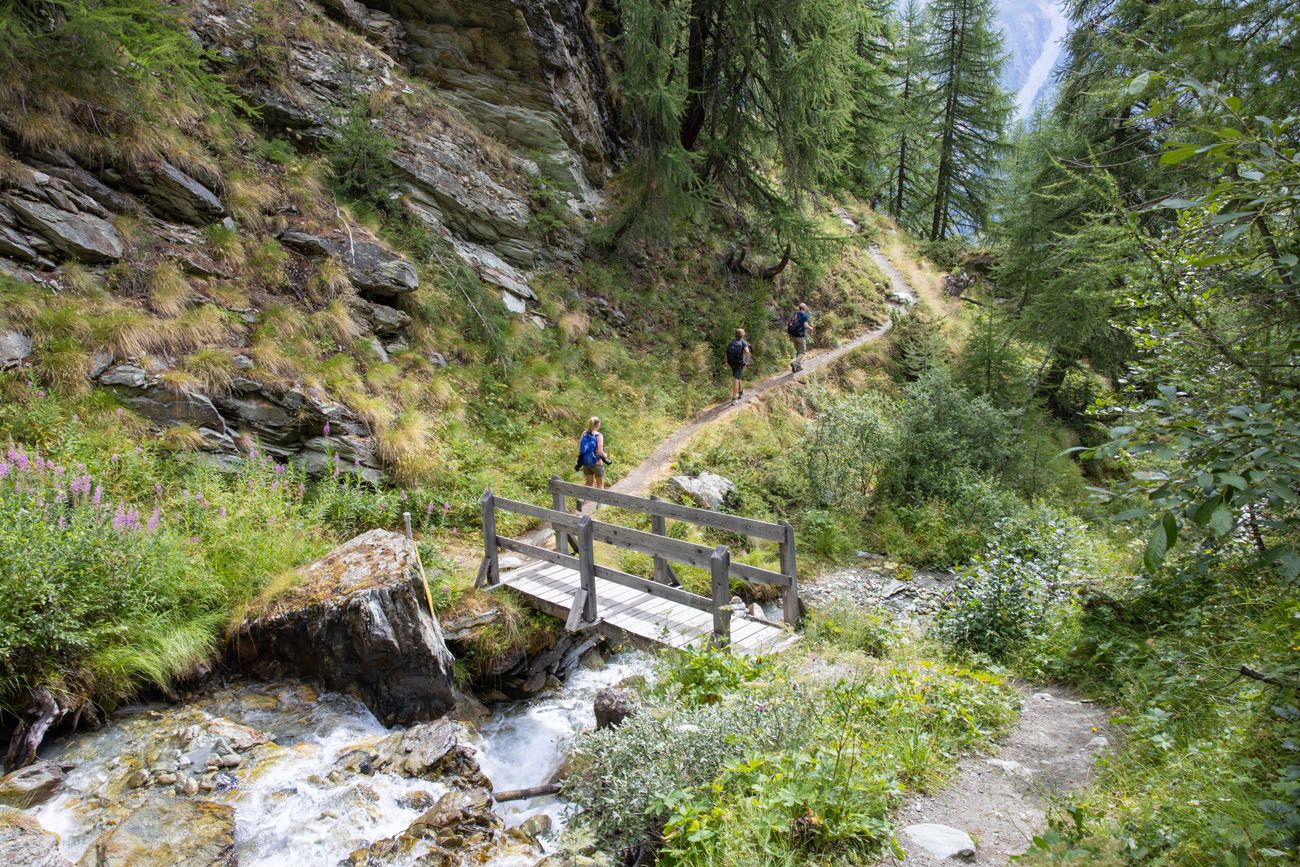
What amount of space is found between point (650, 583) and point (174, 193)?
10.5 metres

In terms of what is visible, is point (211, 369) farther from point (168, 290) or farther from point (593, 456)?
point (593, 456)

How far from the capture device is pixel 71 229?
9703mm

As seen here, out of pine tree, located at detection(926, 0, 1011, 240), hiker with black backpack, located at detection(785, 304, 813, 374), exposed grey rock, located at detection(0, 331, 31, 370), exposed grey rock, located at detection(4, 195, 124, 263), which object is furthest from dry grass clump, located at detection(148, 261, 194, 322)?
pine tree, located at detection(926, 0, 1011, 240)

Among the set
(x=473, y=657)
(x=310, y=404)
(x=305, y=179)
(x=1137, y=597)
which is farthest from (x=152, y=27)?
(x=1137, y=597)

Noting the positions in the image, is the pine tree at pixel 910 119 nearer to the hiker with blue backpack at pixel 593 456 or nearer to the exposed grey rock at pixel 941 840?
the hiker with blue backpack at pixel 593 456

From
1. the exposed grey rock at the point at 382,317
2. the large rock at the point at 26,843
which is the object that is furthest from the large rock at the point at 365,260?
the large rock at the point at 26,843

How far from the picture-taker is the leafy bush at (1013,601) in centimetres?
761

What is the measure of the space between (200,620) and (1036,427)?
64.2ft

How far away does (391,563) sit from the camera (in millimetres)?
7672

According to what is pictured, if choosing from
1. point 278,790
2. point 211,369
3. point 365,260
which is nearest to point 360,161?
point 365,260

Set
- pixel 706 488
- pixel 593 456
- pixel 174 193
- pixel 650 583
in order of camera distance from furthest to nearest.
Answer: pixel 706 488
pixel 593 456
pixel 174 193
pixel 650 583

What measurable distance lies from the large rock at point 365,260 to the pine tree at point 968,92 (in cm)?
3038

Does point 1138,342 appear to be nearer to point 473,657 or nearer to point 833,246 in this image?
point 473,657

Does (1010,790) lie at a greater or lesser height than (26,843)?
greater
